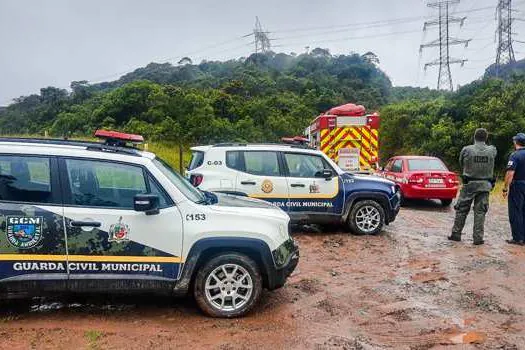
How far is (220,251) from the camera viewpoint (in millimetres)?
4746

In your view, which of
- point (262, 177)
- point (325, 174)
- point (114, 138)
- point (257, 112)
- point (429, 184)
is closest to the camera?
point (114, 138)

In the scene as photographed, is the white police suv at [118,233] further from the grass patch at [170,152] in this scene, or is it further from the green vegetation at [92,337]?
the grass patch at [170,152]

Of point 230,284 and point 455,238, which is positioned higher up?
point 230,284

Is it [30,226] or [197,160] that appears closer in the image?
[30,226]

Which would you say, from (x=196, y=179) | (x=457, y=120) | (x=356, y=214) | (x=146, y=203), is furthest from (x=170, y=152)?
(x=457, y=120)

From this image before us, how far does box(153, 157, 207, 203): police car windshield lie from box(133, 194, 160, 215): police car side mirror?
389mm

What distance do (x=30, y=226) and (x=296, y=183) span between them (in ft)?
16.5

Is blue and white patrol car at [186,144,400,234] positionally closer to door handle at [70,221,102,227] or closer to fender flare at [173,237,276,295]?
fender flare at [173,237,276,295]

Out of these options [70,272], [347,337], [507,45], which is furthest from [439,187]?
[507,45]

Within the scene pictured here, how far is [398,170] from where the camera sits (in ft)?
46.4

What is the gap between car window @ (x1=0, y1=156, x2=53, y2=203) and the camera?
4453mm

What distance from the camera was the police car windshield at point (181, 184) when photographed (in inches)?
192

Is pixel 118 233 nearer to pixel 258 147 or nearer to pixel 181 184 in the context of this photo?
pixel 181 184

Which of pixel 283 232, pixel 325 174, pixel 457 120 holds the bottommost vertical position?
pixel 283 232
